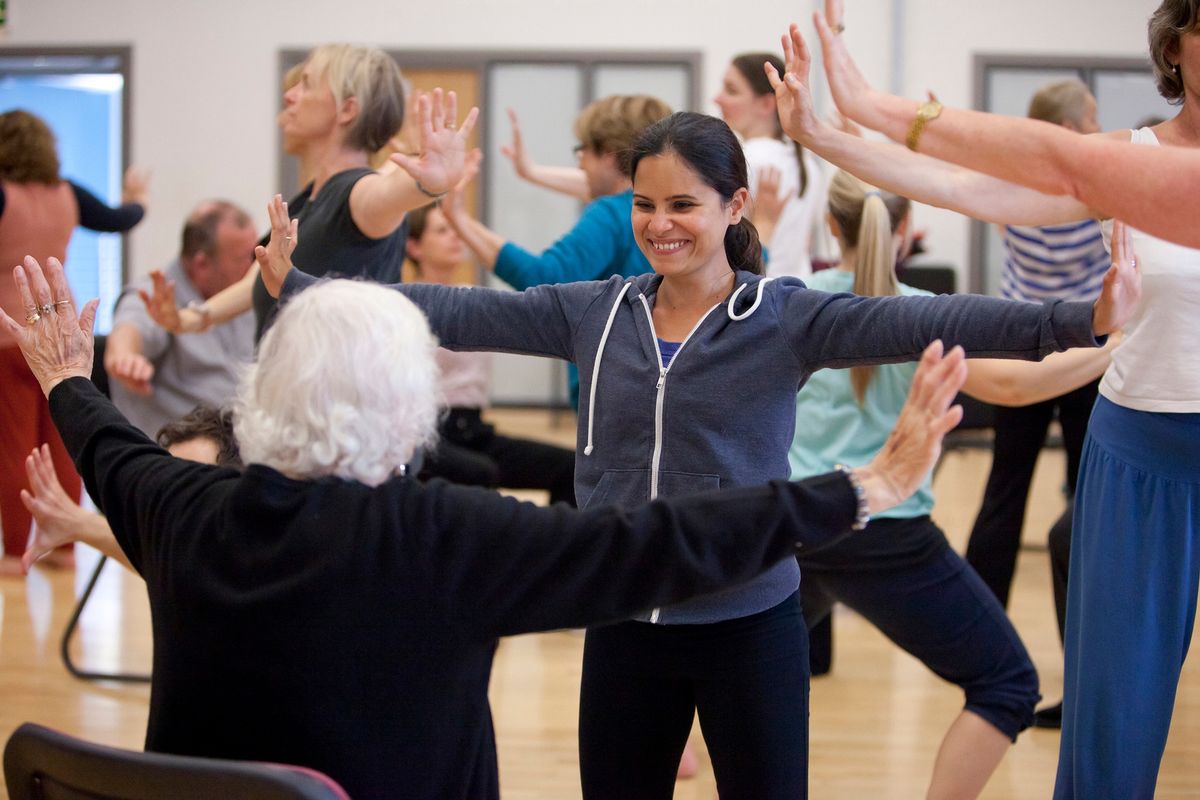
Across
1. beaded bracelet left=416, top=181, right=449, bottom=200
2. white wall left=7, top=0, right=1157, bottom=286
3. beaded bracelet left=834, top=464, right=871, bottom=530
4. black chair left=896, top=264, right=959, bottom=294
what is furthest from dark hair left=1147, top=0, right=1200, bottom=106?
white wall left=7, top=0, right=1157, bottom=286

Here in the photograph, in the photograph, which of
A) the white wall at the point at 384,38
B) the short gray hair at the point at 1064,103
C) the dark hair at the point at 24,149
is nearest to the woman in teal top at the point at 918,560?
the short gray hair at the point at 1064,103

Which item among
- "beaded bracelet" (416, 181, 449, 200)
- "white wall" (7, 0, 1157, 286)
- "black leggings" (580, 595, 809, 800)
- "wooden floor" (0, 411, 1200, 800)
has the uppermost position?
"white wall" (7, 0, 1157, 286)

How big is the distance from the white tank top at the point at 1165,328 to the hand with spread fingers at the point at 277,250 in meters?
1.28

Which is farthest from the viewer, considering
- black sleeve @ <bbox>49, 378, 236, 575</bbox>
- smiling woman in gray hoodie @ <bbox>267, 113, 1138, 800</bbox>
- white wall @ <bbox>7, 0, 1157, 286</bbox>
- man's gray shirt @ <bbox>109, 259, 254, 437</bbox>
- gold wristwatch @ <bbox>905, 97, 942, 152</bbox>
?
white wall @ <bbox>7, 0, 1157, 286</bbox>

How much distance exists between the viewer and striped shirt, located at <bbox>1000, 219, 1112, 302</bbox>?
12.3ft

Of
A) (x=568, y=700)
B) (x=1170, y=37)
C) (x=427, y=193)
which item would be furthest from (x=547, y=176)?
(x=1170, y=37)

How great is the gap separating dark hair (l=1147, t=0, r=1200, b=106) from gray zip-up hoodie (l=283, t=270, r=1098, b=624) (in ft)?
1.87

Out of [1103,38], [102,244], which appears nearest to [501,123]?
[102,244]

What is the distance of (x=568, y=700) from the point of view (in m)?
3.60

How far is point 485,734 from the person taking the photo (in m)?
1.47

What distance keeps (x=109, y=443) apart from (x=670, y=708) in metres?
0.90

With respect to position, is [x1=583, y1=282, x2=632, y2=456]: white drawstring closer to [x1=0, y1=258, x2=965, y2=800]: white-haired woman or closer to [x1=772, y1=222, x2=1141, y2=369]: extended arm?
[x1=772, y1=222, x2=1141, y2=369]: extended arm

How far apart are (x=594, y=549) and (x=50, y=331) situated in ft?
2.87

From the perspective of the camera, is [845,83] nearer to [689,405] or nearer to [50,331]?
[689,405]
